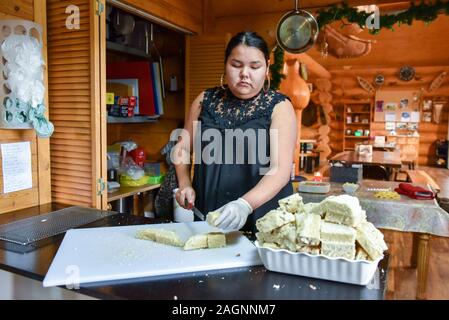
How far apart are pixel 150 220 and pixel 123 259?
1.63ft

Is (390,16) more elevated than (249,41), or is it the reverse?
(390,16)

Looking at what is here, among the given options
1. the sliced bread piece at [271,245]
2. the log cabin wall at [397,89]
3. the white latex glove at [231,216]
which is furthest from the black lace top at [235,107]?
the log cabin wall at [397,89]

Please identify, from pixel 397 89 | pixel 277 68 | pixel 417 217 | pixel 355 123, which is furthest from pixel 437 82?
pixel 417 217

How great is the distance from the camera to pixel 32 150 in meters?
1.96

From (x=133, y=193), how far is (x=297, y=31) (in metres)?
1.76

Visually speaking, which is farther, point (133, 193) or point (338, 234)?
point (133, 193)

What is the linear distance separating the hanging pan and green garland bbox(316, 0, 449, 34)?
16 cm

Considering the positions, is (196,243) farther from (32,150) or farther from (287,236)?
(32,150)

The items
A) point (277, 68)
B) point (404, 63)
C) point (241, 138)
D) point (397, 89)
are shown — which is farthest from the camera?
point (397, 89)

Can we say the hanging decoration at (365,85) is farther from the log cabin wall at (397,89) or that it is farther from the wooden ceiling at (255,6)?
the wooden ceiling at (255,6)

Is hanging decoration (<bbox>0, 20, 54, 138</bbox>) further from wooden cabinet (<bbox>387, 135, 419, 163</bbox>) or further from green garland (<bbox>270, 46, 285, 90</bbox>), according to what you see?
wooden cabinet (<bbox>387, 135, 419, 163</bbox>)

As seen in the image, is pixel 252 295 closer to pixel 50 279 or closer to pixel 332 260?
pixel 332 260
